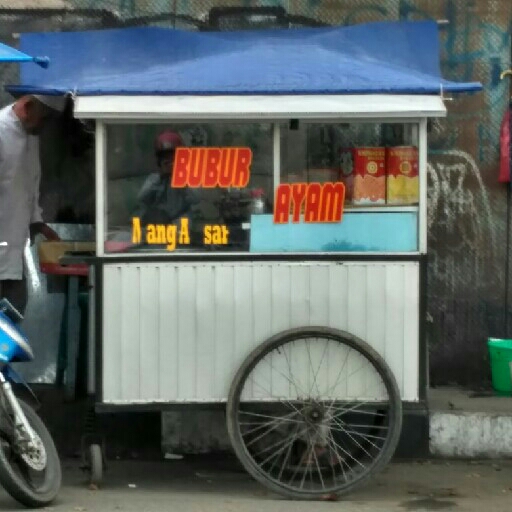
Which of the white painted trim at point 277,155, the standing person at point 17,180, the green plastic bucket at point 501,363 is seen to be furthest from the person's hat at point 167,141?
the green plastic bucket at point 501,363

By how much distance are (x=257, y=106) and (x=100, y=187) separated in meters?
0.91

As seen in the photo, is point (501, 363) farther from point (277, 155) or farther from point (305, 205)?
point (277, 155)

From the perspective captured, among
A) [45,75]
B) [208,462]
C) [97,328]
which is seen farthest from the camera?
[208,462]

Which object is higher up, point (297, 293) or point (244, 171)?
point (244, 171)

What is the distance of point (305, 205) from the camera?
21.6ft

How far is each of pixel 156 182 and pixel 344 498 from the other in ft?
6.17

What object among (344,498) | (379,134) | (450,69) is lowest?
(344,498)

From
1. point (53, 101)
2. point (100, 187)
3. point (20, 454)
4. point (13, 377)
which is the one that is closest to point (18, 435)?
point (20, 454)

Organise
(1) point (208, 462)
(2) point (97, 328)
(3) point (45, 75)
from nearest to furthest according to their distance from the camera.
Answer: (2) point (97, 328) < (3) point (45, 75) < (1) point (208, 462)

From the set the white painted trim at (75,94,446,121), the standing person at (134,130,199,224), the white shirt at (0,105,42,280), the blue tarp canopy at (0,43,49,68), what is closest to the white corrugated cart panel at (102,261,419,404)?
the standing person at (134,130,199,224)

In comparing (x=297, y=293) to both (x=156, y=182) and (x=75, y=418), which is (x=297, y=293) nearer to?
(x=156, y=182)

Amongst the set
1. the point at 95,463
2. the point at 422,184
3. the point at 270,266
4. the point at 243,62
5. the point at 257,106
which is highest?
the point at 243,62

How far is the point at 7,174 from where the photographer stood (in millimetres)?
7160

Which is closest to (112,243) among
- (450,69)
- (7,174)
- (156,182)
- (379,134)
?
(156,182)
